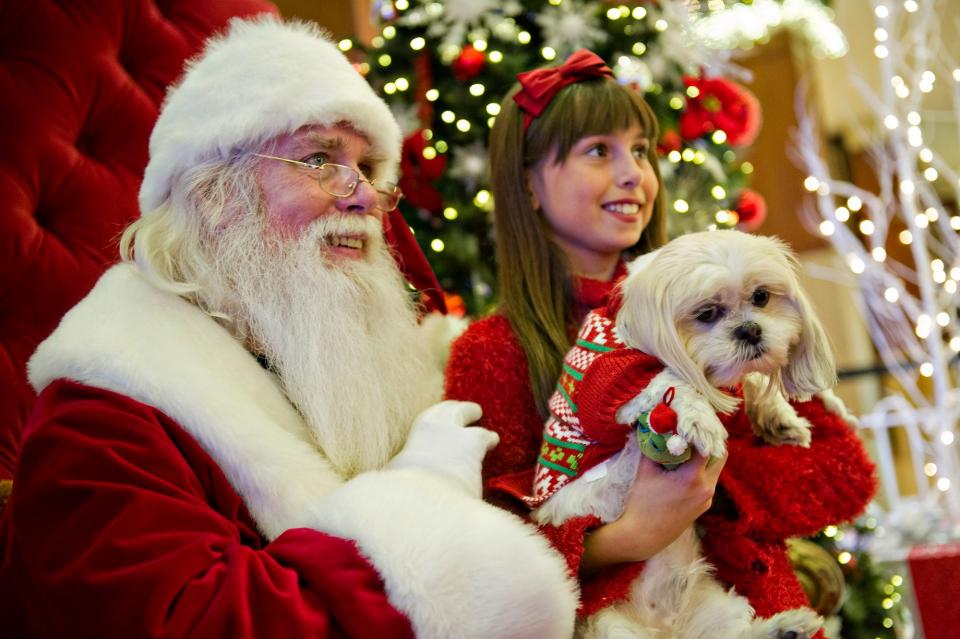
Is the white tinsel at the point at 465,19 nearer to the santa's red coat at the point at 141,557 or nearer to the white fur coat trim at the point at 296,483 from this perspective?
the white fur coat trim at the point at 296,483

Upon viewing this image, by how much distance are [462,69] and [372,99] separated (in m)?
1.20

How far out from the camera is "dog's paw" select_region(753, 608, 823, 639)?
1394 millimetres

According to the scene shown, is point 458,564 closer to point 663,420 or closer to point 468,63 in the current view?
point 663,420

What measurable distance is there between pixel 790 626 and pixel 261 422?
0.97m

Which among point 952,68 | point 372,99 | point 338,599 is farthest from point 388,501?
point 952,68

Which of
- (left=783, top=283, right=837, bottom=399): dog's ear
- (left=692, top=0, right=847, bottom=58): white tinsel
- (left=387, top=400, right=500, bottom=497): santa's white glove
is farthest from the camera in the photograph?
(left=692, top=0, right=847, bottom=58): white tinsel

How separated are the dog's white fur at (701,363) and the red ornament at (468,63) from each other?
1.70 m

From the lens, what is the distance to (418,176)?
3.17 metres

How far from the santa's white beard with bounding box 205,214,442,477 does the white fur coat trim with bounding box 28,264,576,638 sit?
2.5 inches

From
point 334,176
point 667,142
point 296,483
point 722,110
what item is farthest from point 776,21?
point 296,483

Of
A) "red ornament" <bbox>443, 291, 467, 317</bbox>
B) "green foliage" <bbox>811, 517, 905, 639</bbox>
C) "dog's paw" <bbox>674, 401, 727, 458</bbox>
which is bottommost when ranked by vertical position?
"green foliage" <bbox>811, 517, 905, 639</bbox>

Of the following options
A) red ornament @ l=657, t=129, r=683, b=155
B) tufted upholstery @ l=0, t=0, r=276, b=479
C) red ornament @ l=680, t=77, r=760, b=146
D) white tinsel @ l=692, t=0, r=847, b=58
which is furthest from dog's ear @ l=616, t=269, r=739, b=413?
white tinsel @ l=692, t=0, r=847, b=58

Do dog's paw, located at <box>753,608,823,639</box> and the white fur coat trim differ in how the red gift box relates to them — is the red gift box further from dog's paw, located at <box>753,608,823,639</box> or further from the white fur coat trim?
the white fur coat trim

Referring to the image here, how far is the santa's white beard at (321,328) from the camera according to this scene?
1.76 m
